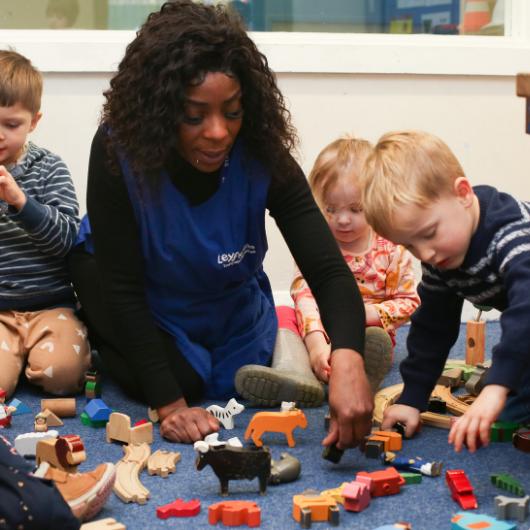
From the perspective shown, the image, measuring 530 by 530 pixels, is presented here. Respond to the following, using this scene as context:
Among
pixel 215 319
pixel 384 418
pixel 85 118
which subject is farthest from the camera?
pixel 85 118

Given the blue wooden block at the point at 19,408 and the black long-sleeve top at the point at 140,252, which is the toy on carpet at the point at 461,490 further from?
the blue wooden block at the point at 19,408

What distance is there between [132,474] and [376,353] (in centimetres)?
48

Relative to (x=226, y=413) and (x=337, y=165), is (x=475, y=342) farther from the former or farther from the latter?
(x=226, y=413)

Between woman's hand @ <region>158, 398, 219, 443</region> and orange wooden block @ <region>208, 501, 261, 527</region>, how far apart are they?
10.5 inches

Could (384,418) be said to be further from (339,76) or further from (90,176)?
(339,76)

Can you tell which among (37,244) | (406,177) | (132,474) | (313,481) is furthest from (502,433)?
(37,244)

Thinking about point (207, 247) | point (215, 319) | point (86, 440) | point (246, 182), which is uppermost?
point (246, 182)

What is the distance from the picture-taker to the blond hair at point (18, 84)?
1.67 meters

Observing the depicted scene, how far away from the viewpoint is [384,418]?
1.42m

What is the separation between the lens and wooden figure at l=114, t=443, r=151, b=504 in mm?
1164

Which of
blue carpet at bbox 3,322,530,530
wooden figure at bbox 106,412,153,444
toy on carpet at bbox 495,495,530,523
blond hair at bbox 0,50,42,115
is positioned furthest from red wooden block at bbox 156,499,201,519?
blond hair at bbox 0,50,42,115

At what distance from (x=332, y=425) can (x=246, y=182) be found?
0.44 metres

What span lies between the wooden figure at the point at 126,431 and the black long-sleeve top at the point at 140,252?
5 centimetres

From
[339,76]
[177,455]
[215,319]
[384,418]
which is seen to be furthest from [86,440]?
[339,76]
